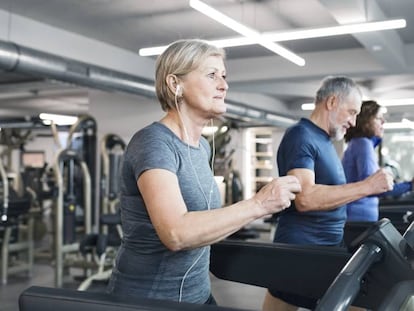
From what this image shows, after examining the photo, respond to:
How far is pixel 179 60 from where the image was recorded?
4.07 ft

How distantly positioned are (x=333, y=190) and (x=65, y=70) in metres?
3.57

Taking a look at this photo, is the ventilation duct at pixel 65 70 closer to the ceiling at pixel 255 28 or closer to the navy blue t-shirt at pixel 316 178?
the ceiling at pixel 255 28

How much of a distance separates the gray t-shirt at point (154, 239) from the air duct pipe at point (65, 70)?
336 cm

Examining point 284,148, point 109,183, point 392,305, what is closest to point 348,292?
point 392,305

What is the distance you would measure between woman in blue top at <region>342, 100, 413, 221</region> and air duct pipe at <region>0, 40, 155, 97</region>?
2888 millimetres

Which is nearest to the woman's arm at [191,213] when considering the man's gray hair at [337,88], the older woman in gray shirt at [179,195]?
the older woman in gray shirt at [179,195]

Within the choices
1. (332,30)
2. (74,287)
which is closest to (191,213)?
(332,30)

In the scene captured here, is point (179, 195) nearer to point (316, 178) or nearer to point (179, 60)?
point (179, 60)

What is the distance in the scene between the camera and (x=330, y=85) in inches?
79.8

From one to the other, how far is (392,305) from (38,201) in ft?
20.8

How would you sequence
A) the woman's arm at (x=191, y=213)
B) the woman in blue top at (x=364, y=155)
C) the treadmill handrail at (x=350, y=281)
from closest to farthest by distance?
the treadmill handrail at (x=350, y=281), the woman's arm at (x=191, y=213), the woman in blue top at (x=364, y=155)

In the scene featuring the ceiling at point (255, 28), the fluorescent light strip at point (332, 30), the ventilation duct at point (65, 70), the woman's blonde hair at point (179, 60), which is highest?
the ceiling at point (255, 28)

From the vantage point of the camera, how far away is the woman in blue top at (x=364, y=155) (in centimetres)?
248

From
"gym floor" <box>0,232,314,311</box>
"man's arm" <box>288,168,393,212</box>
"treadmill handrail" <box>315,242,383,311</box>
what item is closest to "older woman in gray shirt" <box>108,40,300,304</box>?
"treadmill handrail" <box>315,242,383,311</box>
